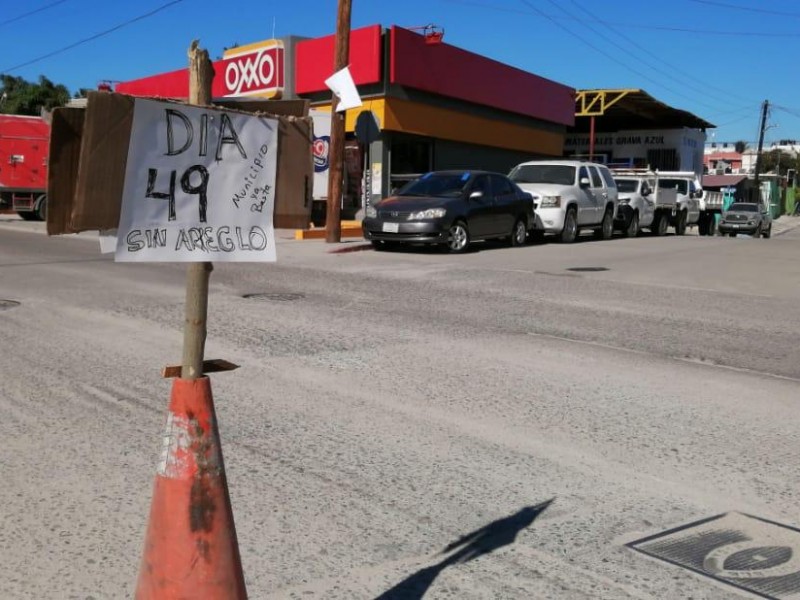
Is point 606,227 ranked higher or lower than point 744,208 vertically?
lower

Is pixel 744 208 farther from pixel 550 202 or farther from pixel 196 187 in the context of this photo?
pixel 196 187

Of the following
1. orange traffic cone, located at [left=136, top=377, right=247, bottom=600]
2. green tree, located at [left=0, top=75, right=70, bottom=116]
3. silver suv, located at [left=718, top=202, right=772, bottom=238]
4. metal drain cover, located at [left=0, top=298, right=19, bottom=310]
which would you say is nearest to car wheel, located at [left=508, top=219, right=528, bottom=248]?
metal drain cover, located at [left=0, top=298, right=19, bottom=310]

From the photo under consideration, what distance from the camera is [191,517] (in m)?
2.77

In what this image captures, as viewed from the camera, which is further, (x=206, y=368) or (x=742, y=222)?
(x=742, y=222)

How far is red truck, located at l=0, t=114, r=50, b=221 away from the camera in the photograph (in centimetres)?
2702

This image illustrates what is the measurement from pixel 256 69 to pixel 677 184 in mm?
15200

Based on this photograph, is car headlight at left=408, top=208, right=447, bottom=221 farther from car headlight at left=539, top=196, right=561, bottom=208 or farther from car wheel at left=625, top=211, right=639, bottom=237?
car wheel at left=625, top=211, right=639, bottom=237

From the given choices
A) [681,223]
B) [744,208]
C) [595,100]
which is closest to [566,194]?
A: [681,223]

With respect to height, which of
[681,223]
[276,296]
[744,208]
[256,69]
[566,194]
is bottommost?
[276,296]

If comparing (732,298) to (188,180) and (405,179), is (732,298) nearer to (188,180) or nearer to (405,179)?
(188,180)

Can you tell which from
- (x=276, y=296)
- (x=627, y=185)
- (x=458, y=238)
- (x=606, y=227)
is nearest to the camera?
(x=276, y=296)

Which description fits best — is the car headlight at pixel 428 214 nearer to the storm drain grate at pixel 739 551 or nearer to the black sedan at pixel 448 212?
the black sedan at pixel 448 212

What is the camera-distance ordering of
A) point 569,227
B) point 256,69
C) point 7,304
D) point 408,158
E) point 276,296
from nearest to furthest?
point 7,304
point 276,296
point 569,227
point 408,158
point 256,69

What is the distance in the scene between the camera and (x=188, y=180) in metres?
2.82
